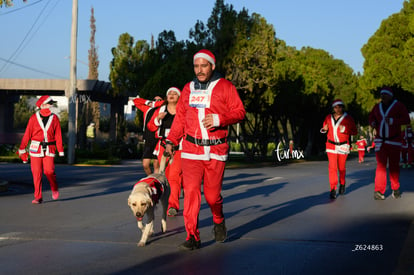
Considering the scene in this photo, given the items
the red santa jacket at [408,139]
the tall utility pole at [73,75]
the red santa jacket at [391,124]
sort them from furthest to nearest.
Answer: the red santa jacket at [408,139]
the tall utility pole at [73,75]
the red santa jacket at [391,124]

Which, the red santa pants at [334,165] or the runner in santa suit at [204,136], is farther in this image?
the red santa pants at [334,165]

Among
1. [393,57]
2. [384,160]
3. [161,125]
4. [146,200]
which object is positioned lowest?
[146,200]

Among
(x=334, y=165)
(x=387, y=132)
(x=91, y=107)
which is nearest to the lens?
(x=387, y=132)

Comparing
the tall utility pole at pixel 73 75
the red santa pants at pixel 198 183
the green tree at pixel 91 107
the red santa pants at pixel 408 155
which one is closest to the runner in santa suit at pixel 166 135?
the red santa pants at pixel 198 183

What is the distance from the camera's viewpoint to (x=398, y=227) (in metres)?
9.45

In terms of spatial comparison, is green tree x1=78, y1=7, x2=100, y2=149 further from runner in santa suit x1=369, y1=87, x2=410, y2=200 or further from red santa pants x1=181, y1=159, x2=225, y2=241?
red santa pants x1=181, y1=159, x2=225, y2=241

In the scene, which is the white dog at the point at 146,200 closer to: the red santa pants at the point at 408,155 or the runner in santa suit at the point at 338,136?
the runner in santa suit at the point at 338,136

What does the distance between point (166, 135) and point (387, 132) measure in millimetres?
4400

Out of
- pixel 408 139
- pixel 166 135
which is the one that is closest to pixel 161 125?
pixel 166 135

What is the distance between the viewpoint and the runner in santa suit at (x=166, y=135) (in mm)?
10917

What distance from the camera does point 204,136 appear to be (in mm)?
7602

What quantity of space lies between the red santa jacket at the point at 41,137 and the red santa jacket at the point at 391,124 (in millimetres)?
5836

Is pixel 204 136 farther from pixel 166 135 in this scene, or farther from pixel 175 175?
pixel 166 135

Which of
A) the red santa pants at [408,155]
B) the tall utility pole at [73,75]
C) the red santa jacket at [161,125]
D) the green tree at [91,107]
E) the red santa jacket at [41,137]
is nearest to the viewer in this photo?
the red santa jacket at [161,125]
